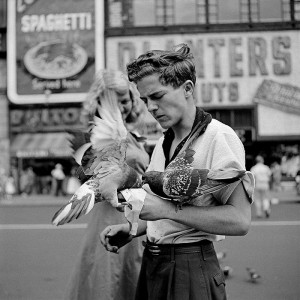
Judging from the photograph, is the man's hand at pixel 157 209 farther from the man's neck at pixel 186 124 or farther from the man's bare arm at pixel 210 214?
the man's neck at pixel 186 124

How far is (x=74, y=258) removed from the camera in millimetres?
7238

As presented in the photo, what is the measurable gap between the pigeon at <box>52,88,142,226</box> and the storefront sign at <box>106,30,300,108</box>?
22.5 m

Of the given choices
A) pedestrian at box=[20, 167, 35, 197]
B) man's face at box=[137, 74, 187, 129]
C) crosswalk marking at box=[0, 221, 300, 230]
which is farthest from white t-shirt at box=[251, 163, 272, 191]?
pedestrian at box=[20, 167, 35, 197]

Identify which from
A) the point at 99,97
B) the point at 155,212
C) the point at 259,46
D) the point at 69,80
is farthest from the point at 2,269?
the point at 259,46

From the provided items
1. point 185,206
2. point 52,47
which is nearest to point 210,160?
point 185,206

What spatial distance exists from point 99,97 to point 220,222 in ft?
4.00

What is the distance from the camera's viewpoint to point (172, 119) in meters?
1.84

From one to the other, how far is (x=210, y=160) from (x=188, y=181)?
0.19 metres

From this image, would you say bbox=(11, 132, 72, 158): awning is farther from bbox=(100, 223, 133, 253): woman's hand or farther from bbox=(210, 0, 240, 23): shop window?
bbox=(100, 223, 133, 253): woman's hand

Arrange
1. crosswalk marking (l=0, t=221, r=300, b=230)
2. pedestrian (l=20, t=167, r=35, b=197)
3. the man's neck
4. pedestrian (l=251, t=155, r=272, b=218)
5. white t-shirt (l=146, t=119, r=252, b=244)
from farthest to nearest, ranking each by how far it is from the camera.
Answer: pedestrian (l=20, t=167, r=35, b=197), pedestrian (l=251, t=155, r=272, b=218), crosswalk marking (l=0, t=221, r=300, b=230), the man's neck, white t-shirt (l=146, t=119, r=252, b=244)

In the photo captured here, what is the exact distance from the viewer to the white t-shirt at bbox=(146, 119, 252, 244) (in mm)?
1736

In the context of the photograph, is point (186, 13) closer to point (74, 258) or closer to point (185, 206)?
point (74, 258)

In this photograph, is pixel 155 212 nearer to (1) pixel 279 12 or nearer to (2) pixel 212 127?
(2) pixel 212 127

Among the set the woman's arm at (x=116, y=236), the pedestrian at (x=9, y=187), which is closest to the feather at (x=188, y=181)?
the woman's arm at (x=116, y=236)
